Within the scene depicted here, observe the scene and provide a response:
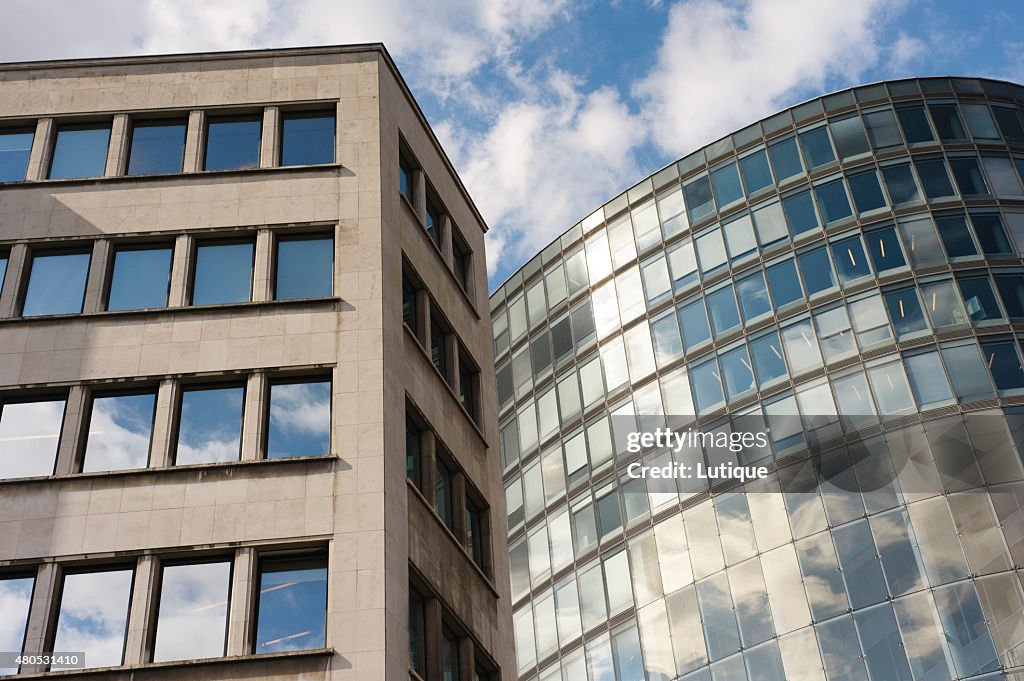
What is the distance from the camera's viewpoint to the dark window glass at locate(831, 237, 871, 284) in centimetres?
5362

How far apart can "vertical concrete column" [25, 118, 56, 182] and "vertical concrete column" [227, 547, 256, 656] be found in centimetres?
1205

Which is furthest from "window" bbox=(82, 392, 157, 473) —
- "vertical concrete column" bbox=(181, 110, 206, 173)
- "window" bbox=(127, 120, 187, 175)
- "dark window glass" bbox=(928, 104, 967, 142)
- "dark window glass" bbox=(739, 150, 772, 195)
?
"dark window glass" bbox=(928, 104, 967, 142)

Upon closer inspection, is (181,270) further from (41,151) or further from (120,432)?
(41,151)

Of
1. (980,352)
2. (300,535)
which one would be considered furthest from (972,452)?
(300,535)

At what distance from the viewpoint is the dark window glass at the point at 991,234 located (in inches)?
2096

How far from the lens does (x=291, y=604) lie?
79.1 feet

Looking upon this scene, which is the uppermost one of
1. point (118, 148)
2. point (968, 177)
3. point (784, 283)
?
point (968, 177)

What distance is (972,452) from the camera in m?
47.8

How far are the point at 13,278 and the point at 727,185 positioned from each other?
36984mm

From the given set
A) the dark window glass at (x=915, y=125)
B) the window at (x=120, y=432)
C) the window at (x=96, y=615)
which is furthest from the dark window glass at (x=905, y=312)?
the window at (x=96, y=615)

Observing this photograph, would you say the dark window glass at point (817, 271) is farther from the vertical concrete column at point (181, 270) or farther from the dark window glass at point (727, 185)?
the vertical concrete column at point (181, 270)

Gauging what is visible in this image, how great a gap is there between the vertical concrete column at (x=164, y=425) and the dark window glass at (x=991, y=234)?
122 feet

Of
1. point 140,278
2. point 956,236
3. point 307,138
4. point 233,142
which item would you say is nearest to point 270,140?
point 307,138

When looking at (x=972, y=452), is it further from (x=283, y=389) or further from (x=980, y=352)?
(x=283, y=389)
